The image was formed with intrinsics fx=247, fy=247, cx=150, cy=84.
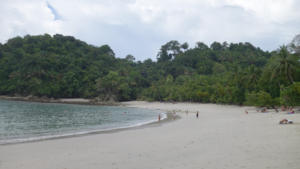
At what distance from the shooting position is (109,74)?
100062mm

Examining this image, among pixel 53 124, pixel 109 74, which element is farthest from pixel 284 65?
pixel 109 74

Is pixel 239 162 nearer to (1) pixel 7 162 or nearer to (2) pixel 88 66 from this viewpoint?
(1) pixel 7 162

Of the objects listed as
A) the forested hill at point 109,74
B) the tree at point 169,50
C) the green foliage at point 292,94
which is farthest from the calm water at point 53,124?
the tree at point 169,50

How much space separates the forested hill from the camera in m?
64.9

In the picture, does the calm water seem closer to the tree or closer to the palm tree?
the palm tree

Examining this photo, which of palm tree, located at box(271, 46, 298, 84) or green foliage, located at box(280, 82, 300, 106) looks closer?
green foliage, located at box(280, 82, 300, 106)

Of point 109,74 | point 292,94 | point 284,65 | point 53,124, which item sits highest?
point 109,74

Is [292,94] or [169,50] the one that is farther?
[169,50]

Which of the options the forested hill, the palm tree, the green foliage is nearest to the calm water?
the green foliage

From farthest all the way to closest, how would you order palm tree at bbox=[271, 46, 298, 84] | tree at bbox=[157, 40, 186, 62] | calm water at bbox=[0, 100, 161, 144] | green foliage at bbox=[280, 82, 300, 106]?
tree at bbox=[157, 40, 186, 62], palm tree at bbox=[271, 46, 298, 84], green foliage at bbox=[280, 82, 300, 106], calm water at bbox=[0, 100, 161, 144]

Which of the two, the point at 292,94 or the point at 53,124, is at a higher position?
the point at 292,94

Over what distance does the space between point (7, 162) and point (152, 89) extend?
81156 millimetres

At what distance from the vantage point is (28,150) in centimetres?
1473

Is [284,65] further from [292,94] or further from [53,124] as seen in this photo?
[53,124]
